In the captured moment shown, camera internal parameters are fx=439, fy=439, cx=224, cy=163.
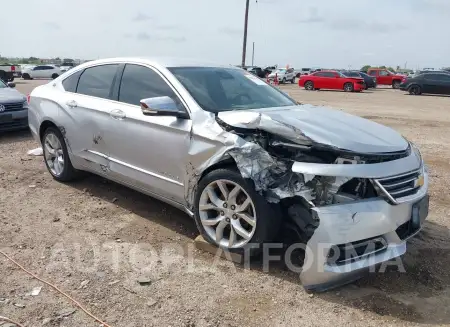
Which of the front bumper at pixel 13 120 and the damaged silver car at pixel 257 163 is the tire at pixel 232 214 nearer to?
the damaged silver car at pixel 257 163

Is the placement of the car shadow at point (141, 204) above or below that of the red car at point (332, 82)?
above

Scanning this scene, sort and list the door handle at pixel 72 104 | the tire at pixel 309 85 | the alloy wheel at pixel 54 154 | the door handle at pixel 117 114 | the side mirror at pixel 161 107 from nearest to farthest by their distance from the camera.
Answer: the side mirror at pixel 161 107 → the door handle at pixel 117 114 → the door handle at pixel 72 104 → the alloy wheel at pixel 54 154 → the tire at pixel 309 85

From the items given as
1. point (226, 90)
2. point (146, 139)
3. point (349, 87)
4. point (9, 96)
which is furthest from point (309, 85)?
point (146, 139)

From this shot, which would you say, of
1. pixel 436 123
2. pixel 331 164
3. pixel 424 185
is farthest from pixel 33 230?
pixel 436 123

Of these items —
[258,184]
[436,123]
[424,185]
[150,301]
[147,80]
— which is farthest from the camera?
[436,123]

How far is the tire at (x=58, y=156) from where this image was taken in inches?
208

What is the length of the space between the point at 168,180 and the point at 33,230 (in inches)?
56.2

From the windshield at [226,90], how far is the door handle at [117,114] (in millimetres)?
648

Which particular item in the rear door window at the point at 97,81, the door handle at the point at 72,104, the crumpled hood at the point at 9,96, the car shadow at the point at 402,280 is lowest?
the car shadow at the point at 402,280

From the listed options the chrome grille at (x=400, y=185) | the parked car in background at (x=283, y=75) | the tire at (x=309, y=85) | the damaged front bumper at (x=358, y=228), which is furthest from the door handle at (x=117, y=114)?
the parked car in background at (x=283, y=75)

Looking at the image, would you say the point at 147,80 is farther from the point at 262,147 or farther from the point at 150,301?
the point at 150,301

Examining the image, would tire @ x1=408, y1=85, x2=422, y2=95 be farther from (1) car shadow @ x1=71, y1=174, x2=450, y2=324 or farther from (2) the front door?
(2) the front door

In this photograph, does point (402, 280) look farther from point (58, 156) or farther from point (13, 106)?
point (13, 106)

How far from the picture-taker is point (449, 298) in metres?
3.16
